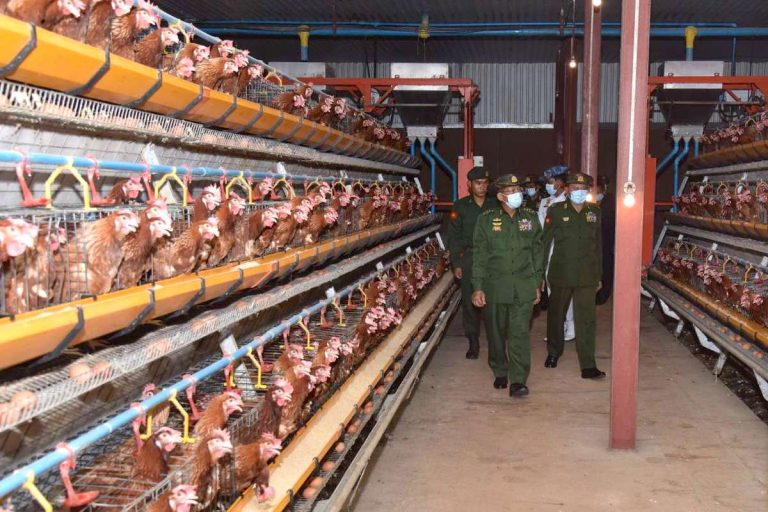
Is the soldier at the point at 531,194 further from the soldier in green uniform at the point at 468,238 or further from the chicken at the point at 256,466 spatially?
the chicken at the point at 256,466

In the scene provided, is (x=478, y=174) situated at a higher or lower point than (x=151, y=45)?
lower

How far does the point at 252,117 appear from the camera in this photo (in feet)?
13.2

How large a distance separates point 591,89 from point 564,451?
4.32 m

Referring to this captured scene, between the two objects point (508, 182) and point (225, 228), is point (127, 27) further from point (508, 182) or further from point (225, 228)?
point (508, 182)

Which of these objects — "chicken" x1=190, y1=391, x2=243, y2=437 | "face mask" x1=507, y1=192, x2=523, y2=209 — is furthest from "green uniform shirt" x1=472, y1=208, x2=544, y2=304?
"chicken" x1=190, y1=391, x2=243, y2=437

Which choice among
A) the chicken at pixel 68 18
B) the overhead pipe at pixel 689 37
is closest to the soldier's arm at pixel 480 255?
the chicken at pixel 68 18

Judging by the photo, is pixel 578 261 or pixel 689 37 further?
pixel 689 37

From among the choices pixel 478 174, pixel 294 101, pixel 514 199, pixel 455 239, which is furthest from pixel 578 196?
pixel 294 101

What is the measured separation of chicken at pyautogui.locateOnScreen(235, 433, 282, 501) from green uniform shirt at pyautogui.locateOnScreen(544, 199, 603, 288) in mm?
4444

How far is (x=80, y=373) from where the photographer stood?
2.26 m

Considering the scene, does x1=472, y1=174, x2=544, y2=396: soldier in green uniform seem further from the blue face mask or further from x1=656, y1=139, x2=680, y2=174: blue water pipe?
x1=656, y1=139, x2=680, y2=174: blue water pipe

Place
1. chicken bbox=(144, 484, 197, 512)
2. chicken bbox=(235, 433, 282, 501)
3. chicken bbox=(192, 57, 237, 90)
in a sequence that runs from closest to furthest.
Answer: chicken bbox=(144, 484, 197, 512), chicken bbox=(235, 433, 282, 501), chicken bbox=(192, 57, 237, 90)

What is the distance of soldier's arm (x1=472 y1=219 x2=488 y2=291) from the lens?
6.69 m

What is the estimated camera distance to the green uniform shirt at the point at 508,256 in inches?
256
